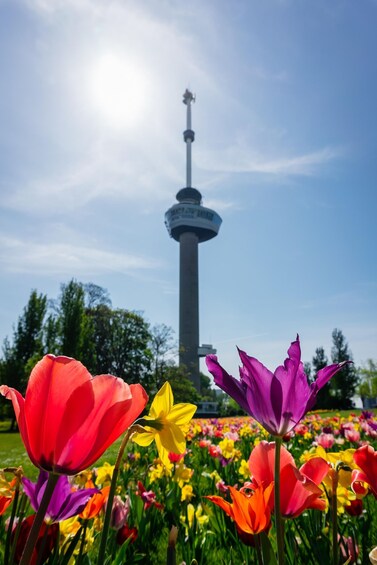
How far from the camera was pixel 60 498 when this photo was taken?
Result: 99 centimetres

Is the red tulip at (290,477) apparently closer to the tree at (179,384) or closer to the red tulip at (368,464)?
the red tulip at (368,464)

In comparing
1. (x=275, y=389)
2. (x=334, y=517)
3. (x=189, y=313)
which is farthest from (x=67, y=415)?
(x=189, y=313)

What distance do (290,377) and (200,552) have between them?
1.39m

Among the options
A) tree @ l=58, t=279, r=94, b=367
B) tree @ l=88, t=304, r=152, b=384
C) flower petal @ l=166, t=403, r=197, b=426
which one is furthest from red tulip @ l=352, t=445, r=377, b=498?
tree @ l=88, t=304, r=152, b=384

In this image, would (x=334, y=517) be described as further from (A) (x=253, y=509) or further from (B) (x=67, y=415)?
(B) (x=67, y=415)

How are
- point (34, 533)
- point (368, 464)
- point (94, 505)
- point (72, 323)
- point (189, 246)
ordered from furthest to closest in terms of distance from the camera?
point (189, 246) < point (72, 323) < point (94, 505) < point (368, 464) < point (34, 533)

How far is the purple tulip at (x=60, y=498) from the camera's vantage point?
38.1 inches

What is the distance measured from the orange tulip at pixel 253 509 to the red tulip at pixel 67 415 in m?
0.33

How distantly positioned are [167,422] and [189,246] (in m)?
59.5

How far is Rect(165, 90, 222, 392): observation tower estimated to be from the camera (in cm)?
5416

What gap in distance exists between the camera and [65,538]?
1273 millimetres

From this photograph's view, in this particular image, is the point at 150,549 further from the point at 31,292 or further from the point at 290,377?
the point at 31,292

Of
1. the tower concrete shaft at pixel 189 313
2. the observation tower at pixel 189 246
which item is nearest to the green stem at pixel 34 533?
the observation tower at pixel 189 246

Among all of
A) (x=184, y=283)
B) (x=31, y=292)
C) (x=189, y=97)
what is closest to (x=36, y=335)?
(x=31, y=292)
